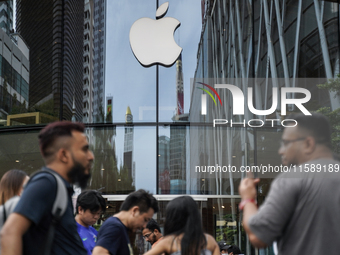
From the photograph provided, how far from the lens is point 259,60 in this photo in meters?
10.4

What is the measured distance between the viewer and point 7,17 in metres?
12.4

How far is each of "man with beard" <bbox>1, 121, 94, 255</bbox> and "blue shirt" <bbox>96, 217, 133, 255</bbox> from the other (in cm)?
75

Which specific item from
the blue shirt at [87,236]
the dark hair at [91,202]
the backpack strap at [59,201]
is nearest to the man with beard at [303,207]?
the backpack strap at [59,201]

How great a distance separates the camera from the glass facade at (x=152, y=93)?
406 inches

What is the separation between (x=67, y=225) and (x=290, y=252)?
1.19 metres

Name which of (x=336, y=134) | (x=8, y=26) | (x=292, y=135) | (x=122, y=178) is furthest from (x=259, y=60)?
(x=292, y=135)

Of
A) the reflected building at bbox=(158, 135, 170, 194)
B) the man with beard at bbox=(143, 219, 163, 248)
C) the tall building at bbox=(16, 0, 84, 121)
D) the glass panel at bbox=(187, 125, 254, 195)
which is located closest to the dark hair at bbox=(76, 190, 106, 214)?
the man with beard at bbox=(143, 219, 163, 248)

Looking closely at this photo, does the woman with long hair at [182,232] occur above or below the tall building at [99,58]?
below

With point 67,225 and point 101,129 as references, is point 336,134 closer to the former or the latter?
point 67,225

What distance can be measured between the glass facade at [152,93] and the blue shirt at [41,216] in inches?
303

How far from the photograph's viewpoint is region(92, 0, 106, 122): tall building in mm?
11586

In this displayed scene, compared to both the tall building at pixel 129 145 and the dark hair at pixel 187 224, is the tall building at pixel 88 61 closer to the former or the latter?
the tall building at pixel 129 145

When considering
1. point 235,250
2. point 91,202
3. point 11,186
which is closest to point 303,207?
point 11,186

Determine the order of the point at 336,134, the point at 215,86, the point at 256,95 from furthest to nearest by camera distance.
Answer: the point at 215,86 → the point at 256,95 → the point at 336,134
